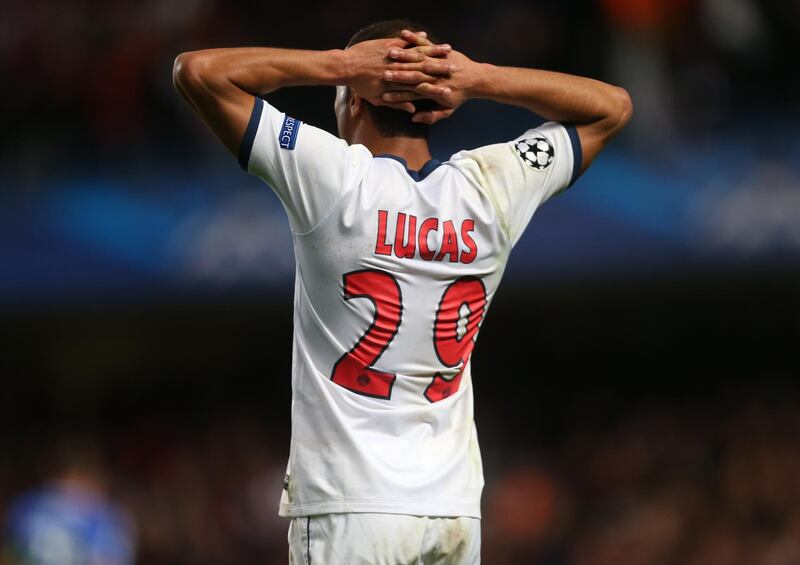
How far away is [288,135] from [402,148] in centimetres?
40

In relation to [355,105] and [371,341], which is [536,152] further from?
[371,341]

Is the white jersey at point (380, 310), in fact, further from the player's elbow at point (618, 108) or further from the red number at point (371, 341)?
the player's elbow at point (618, 108)

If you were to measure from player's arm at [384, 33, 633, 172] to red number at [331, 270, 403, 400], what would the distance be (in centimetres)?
48

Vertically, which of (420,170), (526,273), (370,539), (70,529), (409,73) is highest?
(409,73)

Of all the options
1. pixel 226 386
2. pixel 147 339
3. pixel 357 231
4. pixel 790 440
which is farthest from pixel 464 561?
pixel 147 339

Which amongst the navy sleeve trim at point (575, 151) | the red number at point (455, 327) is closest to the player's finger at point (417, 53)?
the navy sleeve trim at point (575, 151)

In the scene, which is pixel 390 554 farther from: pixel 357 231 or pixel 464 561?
pixel 357 231

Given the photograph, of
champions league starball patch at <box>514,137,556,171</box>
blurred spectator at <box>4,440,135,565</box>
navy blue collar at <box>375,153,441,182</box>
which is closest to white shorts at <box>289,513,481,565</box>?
navy blue collar at <box>375,153,441,182</box>

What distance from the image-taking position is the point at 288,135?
3152mm

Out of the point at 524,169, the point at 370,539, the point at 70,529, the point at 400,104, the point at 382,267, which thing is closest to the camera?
the point at 370,539

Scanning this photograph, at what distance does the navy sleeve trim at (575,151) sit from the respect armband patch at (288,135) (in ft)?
2.78

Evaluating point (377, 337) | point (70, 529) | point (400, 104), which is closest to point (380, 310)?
point (377, 337)

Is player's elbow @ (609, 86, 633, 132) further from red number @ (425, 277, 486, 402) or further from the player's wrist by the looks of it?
red number @ (425, 277, 486, 402)

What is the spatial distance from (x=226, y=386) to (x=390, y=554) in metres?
11.2
